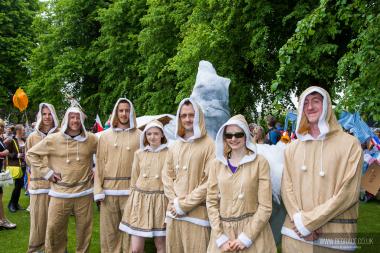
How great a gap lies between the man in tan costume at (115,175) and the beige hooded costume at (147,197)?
373mm

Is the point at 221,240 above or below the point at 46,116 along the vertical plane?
below

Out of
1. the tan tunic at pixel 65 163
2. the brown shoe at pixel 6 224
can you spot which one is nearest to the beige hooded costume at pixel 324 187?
the tan tunic at pixel 65 163

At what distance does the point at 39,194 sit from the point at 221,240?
10.8 feet

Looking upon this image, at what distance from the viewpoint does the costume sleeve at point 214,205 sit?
3740mm

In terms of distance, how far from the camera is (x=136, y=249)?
15.8 feet

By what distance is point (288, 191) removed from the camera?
363cm

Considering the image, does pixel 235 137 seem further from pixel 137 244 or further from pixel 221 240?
pixel 137 244

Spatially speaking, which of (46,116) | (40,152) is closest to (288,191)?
(40,152)

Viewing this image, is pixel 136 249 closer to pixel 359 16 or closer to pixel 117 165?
pixel 117 165

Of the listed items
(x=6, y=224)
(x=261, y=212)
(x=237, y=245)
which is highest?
(x=261, y=212)

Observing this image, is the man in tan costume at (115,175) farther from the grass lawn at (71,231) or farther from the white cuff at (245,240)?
the white cuff at (245,240)

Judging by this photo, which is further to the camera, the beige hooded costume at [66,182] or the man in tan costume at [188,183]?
the beige hooded costume at [66,182]

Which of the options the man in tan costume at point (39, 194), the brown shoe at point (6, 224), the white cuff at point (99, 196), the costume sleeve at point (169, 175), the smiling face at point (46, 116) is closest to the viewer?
the costume sleeve at point (169, 175)

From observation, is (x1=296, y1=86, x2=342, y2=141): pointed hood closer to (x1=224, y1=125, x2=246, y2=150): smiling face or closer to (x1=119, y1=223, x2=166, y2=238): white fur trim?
(x1=224, y1=125, x2=246, y2=150): smiling face
